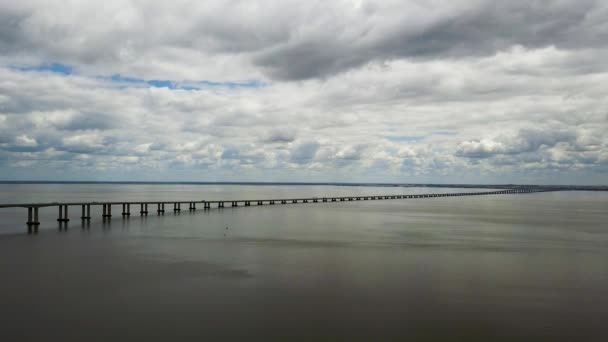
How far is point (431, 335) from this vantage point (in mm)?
14586

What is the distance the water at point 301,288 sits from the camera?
591 inches

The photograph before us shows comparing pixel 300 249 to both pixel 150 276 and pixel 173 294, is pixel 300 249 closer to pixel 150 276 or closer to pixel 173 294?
pixel 150 276

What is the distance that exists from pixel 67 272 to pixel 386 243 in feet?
70.9

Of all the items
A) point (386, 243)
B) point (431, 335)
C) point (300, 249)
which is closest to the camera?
point (431, 335)

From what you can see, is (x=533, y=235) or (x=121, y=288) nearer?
(x=121, y=288)

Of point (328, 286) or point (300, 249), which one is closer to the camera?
point (328, 286)

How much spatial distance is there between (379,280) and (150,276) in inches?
431

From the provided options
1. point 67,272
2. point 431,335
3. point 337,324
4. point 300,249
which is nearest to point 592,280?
Result: point 431,335

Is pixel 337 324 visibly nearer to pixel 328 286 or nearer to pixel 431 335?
pixel 431 335

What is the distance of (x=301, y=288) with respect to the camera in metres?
20.2

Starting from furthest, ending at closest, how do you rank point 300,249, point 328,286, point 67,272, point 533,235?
point 533,235 → point 300,249 → point 67,272 → point 328,286

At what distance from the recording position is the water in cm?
1501

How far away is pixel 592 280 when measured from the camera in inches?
874

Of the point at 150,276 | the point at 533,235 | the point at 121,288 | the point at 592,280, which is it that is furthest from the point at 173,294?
Answer: the point at 533,235
